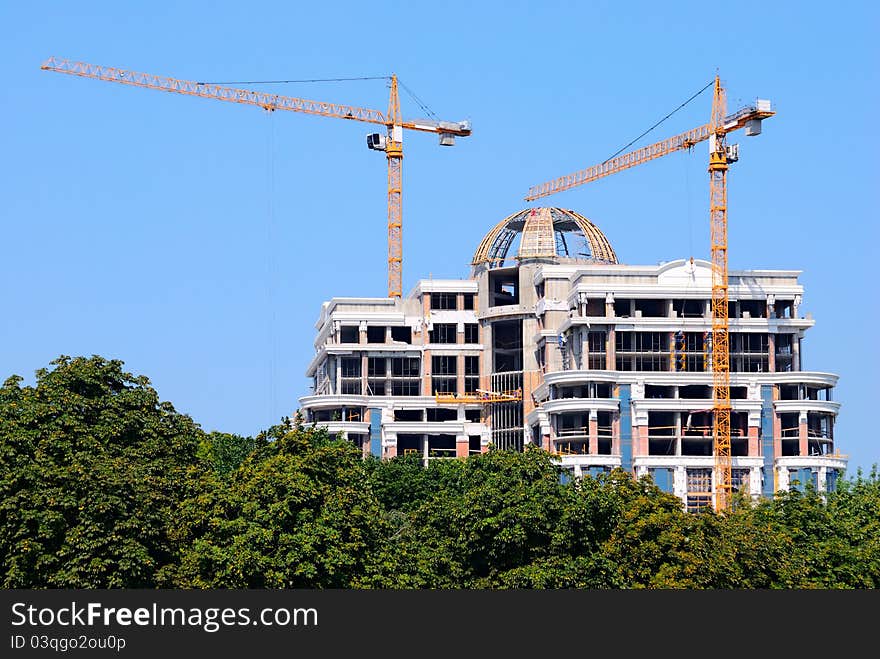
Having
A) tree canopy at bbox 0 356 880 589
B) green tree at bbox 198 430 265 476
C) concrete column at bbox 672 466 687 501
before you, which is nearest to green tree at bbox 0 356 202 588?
tree canopy at bbox 0 356 880 589

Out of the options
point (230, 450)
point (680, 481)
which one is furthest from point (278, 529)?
point (680, 481)

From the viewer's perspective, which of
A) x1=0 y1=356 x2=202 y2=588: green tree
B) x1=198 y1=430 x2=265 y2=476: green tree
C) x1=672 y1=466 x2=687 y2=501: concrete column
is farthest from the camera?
x1=672 y1=466 x2=687 y2=501: concrete column

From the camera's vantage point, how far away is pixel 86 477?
296ft

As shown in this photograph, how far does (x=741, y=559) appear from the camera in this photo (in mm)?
99375

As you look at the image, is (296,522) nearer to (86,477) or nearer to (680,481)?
(86,477)

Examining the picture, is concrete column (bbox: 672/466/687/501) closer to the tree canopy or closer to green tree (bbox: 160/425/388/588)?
the tree canopy

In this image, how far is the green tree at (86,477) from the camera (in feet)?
289

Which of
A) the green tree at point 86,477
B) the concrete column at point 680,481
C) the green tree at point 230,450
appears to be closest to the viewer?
the green tree at point 86,477

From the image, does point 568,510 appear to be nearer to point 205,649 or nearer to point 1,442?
point 1,442

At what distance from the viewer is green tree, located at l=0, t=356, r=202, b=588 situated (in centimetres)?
8806

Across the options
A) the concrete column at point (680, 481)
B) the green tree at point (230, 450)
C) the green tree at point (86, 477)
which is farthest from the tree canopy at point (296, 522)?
the concrete column at point (680, 481)

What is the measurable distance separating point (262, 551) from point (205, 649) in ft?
96.4

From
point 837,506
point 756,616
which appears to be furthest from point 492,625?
point 837,506

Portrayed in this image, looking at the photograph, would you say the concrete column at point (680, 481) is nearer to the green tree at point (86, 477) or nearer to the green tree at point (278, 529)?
the green tree at point (86, 477)
